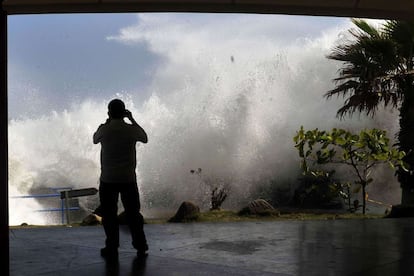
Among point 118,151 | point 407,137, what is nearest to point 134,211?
point 118,151

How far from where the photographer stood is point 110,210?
5.55 meters

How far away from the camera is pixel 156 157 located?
16391mm

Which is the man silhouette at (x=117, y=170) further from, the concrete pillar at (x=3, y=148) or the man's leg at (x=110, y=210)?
the concrete pillar at (x=3, y=148)

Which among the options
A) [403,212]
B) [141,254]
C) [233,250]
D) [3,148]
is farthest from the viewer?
[403,212]

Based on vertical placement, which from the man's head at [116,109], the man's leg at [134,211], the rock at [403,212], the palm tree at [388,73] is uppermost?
the palm tree at [388,73]

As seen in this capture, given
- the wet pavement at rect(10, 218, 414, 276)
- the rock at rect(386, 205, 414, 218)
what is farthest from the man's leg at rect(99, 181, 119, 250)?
the rock at rect(386, 205, 414, 218)

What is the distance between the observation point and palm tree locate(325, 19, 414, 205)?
10.4 m

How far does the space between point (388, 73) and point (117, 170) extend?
6994 millimetres

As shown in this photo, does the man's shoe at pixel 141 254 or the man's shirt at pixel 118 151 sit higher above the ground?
the man's shirt at pixel 118 151

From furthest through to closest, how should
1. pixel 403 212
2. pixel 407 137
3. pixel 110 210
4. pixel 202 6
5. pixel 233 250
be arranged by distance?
pixel 407 137 < pixel 403 212 < pixel 202 6 < pixel 233 250 < pixel 110 210

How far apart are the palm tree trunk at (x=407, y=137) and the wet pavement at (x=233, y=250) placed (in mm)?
2538

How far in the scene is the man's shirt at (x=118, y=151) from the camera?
5.44 meters

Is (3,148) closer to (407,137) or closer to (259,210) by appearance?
(259,210)

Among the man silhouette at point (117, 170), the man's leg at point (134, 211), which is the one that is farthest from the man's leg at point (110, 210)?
the man's leg at point (134, 211)
